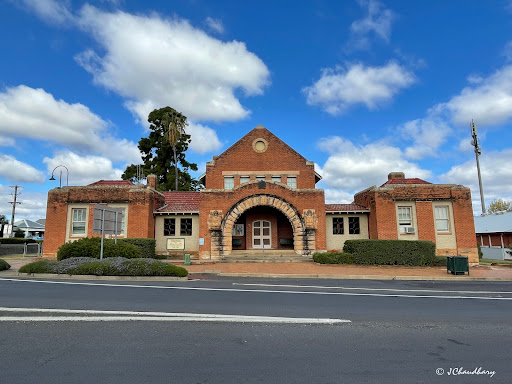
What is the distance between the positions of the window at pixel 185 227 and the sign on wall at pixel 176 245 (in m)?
0.62

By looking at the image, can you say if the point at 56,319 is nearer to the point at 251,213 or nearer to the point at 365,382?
the point at 365,382

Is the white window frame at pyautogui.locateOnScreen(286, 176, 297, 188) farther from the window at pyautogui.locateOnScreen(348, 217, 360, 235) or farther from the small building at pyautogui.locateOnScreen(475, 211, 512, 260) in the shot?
the small building at pyautogui.locateOnScreen(475, 211, 512, 260)

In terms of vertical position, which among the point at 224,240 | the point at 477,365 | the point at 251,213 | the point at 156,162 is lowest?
the point at 477,365

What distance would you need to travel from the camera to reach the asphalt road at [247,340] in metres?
3.80

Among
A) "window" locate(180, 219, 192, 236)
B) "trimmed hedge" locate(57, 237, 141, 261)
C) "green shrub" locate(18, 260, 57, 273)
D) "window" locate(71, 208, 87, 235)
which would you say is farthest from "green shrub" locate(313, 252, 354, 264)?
"window" locate(71, 208, 87, 235)

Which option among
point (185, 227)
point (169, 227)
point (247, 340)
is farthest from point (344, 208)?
point (247, 340)

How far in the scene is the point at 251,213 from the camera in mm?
25250

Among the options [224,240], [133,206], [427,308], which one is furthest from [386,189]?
[133,206]

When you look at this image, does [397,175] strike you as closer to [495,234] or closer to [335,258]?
[335,258]

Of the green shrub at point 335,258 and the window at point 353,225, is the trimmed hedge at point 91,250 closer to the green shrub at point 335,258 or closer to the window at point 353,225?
the green shrub at point 335,258

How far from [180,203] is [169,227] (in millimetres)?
2393

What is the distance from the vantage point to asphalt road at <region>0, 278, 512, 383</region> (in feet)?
A: 12.5

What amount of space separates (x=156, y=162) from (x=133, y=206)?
23171mm

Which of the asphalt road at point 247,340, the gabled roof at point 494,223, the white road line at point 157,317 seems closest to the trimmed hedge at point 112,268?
the asphalt road at point 247,340
